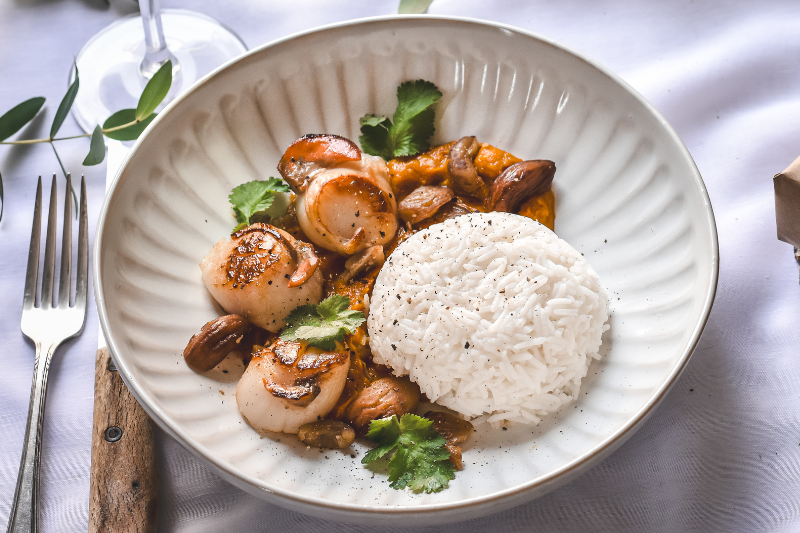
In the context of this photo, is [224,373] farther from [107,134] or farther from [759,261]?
[759,261]

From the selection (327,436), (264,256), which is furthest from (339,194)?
(327,436)

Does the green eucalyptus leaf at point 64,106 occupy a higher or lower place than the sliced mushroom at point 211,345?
higher

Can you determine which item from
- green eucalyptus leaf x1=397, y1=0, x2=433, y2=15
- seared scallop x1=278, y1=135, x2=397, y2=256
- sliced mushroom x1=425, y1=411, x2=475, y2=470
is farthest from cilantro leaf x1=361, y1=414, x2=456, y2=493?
green eucalyptus leaf x1=397, y1=0, x2=433, y2=15

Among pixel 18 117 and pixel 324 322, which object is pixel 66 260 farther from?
pixel 324 322

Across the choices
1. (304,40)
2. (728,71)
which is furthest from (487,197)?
(728,71)

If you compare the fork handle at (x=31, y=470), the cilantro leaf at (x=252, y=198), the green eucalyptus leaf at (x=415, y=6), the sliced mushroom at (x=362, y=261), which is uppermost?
the green eucalyptus leaf at (x=415, y=6)

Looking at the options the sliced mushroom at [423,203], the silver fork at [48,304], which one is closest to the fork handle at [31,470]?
the silver fork at [48,304]

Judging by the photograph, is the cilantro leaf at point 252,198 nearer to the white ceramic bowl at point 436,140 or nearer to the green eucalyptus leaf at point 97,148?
the white ceramic bowl at point 436,140
